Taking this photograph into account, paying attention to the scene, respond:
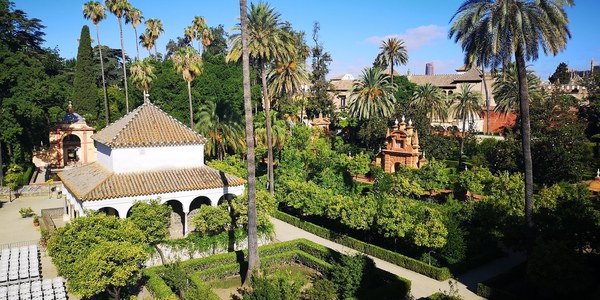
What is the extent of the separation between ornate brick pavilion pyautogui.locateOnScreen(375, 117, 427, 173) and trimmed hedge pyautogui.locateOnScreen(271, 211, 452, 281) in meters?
17.9

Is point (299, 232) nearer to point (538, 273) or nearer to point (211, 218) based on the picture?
point (211, 218)

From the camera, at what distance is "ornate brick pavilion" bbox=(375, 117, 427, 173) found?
4712 centimetres

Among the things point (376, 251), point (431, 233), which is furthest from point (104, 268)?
point (431, 233)

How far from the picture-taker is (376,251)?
26.0m

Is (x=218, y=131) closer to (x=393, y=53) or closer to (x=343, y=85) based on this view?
(x=393, y=53)

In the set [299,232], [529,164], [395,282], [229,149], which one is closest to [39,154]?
[229,149]

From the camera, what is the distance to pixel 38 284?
20234 millimetres

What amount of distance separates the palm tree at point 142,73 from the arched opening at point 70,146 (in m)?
13.5

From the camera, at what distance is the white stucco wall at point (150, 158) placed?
26875 mm

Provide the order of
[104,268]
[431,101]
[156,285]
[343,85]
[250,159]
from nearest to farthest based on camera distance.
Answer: [104,268], [156,285], [250,159], [431,101], [343,85]

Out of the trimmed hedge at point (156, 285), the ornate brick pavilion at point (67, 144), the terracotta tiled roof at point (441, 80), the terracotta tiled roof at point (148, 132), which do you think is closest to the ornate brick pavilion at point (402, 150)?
the terracotta tiled roof at point (148, 132)

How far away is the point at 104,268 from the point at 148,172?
10.2 meters

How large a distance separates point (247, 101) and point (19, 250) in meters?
15.3

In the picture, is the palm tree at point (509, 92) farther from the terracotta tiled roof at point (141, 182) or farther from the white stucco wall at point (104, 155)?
the white stucco wall at point (104, 155)
